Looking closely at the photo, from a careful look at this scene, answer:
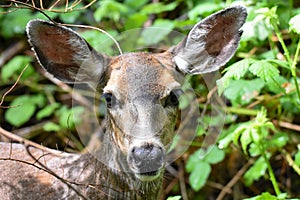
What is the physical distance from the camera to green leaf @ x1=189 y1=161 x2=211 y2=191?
4.60m

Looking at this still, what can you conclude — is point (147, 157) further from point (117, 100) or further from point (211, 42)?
point (211, 42)

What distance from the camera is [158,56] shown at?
11.4 feet

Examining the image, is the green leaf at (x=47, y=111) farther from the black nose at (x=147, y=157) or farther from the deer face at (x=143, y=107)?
the black nose at (x=147, y=157)

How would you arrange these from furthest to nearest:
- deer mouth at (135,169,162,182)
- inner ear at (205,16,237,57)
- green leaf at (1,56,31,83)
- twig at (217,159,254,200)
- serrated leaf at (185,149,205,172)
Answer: green leaf at (1,56,31,83) → twig at (217,159,254,200) → serrated leaf at (185,149,205,172) → inner ear at (205,16,237,57) → deer mouth at (135,169,162,182)

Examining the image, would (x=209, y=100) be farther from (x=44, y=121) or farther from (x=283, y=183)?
(x=44, y=121)

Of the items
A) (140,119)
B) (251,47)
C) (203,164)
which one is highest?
(140,119)

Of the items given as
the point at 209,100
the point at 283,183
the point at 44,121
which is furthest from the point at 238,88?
the point at 44,121

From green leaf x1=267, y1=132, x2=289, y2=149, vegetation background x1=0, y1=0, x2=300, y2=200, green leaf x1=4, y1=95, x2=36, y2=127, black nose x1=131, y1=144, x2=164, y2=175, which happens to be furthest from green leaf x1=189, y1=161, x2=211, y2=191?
black nose x1=131, y1=144, x2=164, y2=175

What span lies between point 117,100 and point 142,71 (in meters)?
0.16

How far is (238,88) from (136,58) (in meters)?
1.06

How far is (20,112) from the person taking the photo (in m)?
5.59

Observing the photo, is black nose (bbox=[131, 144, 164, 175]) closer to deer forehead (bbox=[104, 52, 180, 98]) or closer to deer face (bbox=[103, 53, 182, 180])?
deer face (bbox=[103, 53, 182, 180])

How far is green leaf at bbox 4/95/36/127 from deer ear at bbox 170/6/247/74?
7.13 ft

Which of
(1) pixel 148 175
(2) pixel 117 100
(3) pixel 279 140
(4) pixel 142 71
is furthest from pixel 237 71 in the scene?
(3) pixel 279 140
